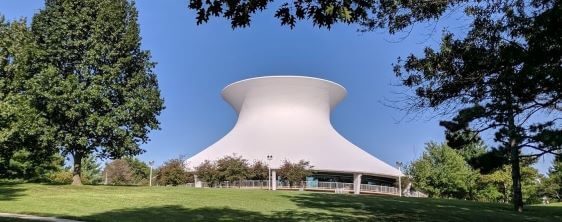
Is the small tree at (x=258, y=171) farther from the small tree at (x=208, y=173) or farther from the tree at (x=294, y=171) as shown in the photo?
the small tree at (x=208, y=173)

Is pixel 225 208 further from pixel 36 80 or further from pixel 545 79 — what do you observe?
pixel 36 80

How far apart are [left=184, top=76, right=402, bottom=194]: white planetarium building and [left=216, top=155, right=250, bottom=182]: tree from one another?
386 cm

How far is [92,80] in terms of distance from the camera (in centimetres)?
2397

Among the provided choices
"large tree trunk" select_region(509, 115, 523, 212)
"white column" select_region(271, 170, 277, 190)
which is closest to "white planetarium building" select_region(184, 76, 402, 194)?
"white column" select_region(271, 170, 277, 190)

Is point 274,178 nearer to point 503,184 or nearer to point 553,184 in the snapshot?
point 503,184

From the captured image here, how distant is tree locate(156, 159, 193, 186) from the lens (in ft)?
147

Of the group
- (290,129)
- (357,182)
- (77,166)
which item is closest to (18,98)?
(77,166)

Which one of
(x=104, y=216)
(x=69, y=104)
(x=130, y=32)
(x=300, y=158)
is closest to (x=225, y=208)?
(x=104, y=216)

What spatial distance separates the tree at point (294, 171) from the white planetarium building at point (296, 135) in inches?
77.9

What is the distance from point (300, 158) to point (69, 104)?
95.5ft

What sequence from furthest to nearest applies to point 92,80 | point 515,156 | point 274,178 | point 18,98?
point 274,178
point 92,80
point 18,98
point 515,156

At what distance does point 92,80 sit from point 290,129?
32.4 m

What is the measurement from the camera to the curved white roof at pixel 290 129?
50.3 m

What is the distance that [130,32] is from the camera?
1002 inches
